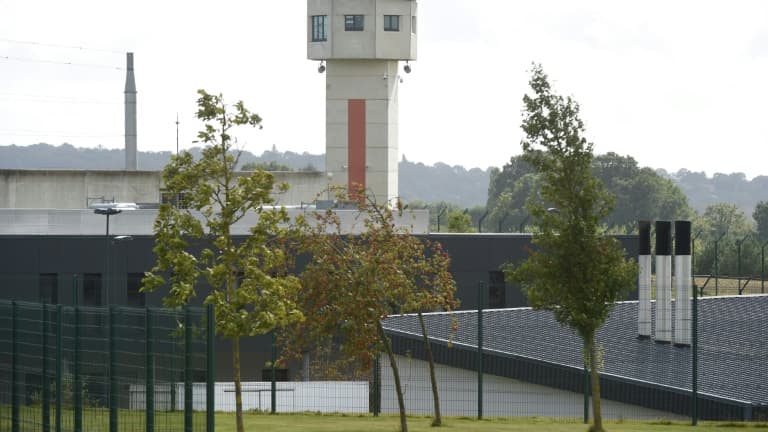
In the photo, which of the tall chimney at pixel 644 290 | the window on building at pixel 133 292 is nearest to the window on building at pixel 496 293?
the tall chimney at pixel 644 290

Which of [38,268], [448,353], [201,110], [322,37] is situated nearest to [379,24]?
[322,37]

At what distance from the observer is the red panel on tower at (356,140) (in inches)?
2817

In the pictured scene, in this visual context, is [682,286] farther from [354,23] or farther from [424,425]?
[354,23]

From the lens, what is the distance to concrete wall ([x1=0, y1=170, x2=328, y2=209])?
71.4m

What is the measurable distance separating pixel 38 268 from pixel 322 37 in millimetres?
28585

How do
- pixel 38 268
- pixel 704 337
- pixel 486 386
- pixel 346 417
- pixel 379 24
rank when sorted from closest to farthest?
pixel 346 417, pixel 486 386, pixel 704 337, pixel 38 268, pixel 379 24

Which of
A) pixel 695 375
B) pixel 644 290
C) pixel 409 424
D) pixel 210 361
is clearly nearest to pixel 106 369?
pixel 210 361

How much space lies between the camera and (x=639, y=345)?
1319 inches

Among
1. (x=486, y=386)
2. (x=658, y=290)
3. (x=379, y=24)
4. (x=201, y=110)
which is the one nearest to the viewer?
(x=201, y=110)

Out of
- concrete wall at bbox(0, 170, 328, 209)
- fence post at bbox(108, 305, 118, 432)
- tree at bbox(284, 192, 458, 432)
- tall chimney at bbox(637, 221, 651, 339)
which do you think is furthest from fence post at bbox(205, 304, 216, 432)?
concrete wall at bbox(0, 170, 328, 209)

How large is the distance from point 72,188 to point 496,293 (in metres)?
30.5

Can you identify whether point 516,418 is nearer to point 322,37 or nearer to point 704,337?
point 704,337

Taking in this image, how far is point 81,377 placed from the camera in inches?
717

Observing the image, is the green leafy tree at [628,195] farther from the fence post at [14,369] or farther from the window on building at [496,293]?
the fence post at [14,369]
